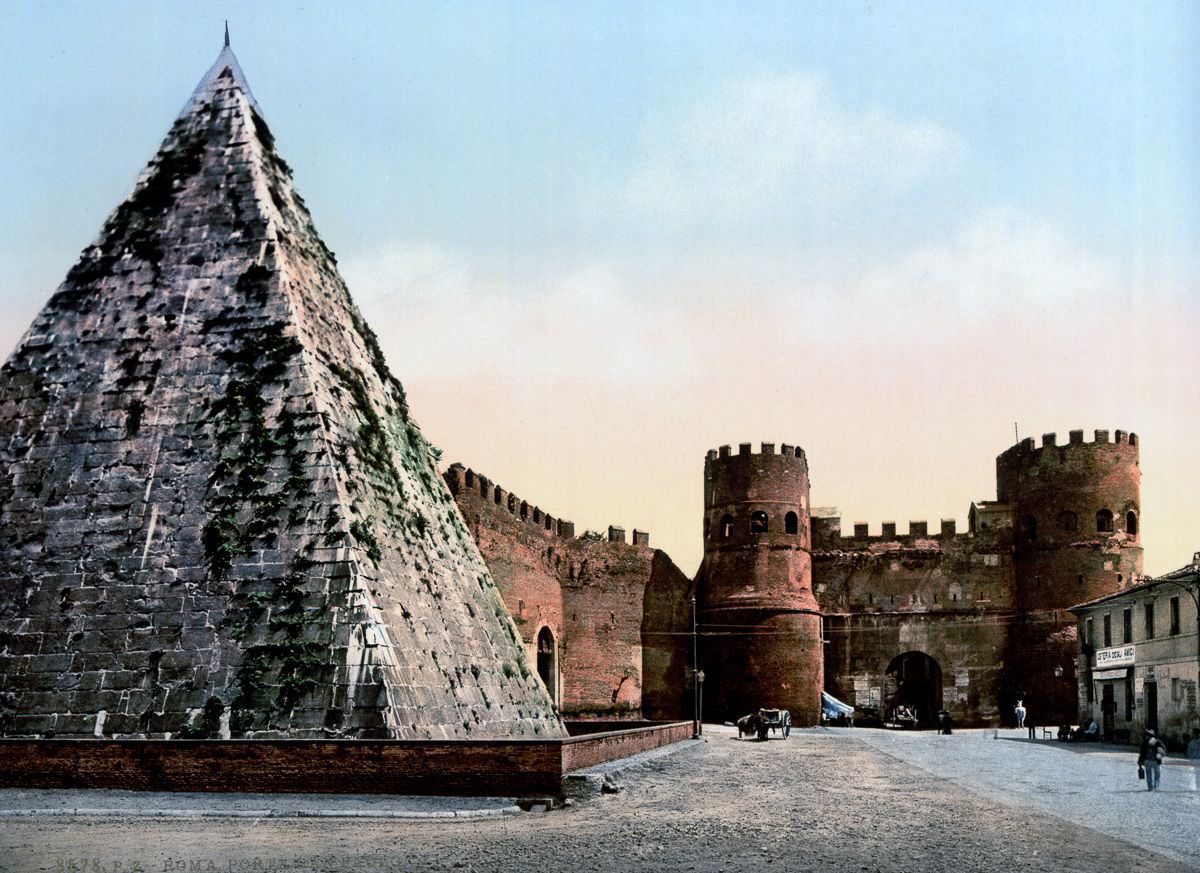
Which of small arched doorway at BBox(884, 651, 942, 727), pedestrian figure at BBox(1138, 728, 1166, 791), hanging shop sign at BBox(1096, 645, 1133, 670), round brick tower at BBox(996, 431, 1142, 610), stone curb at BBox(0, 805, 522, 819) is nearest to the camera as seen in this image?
stone curb at BBox(0, 805, 522, 819)

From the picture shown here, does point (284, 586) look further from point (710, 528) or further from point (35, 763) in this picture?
point (710, 528)

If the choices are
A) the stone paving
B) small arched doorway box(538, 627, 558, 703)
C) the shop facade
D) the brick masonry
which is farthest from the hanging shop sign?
small arched doorway box(538, 627, 558, 703)

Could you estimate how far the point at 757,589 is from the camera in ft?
120

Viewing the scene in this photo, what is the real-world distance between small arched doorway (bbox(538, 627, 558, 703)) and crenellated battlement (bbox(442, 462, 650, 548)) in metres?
2.63

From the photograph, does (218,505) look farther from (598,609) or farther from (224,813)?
(598,609)

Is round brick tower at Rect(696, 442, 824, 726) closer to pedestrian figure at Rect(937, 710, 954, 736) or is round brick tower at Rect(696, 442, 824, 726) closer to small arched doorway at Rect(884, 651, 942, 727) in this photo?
small arched doorway at Rect(884, 651, 942, 727)

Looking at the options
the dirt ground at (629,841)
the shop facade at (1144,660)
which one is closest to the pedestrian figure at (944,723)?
the shop facade at (1144,660)

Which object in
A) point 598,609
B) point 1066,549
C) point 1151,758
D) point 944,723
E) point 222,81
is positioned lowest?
point 944,723

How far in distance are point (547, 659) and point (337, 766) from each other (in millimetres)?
24740

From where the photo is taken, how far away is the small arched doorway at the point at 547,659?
33.6 metres

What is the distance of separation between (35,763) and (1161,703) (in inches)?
733

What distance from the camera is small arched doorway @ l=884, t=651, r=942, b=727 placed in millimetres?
38312

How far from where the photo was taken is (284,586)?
440 inches

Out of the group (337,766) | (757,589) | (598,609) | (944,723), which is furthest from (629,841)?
(757,589)
